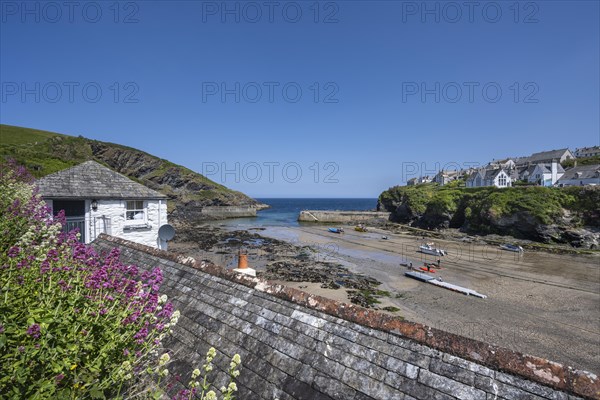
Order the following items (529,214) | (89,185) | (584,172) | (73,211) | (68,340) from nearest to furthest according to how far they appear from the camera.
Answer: (68,340), (89,185), (73,211), (529,214), (584,172)

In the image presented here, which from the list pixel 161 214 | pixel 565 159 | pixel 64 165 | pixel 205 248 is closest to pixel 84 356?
pixel 161 214

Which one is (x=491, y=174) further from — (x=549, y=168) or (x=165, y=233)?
(x=165, y=233)

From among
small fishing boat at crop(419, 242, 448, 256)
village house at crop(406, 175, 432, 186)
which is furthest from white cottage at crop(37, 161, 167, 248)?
village house at crop(406, 175, 432, 186)

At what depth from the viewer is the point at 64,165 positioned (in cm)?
4191

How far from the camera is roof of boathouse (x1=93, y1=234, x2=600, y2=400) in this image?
2.71 meters

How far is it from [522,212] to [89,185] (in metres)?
54.3

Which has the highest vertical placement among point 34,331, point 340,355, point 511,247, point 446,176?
point 446,176

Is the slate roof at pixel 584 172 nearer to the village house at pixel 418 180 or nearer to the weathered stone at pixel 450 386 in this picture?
the weathered stone at pixel 450 386

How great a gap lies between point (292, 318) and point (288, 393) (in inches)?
43.4

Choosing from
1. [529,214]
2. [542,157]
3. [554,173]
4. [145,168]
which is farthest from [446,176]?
[145,168]

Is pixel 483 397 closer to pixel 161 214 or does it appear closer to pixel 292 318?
pixel 292 318

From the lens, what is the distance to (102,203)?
15.5 meters

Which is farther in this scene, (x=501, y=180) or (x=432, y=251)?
(x=501, y=180)

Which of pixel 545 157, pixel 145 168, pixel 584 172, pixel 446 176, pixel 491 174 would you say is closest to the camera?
pixel 584 172
